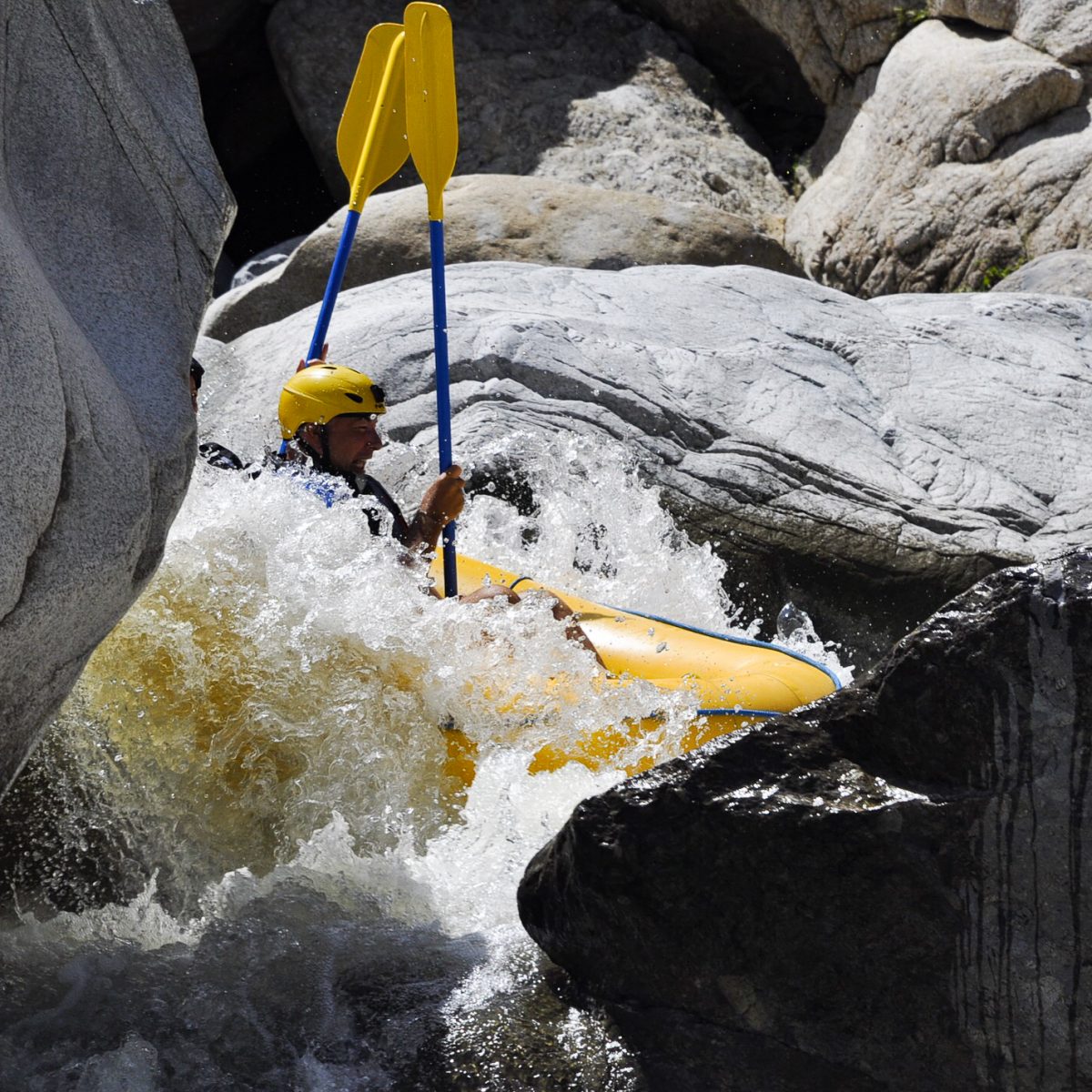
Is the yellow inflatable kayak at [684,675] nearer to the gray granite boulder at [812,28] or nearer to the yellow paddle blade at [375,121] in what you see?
the yellow paddle blade at [375,121]

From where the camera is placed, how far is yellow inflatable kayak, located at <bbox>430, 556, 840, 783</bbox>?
10.9 ft

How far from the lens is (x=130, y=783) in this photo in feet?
9.82

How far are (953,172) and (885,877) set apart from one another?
256 inches

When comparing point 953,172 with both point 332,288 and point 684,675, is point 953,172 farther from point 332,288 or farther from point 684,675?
point 684,675

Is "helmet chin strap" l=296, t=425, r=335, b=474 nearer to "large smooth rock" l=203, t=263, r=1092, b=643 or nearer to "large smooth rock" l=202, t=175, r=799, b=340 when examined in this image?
"large smooth rock" l=203, t=263, r=1092, b=643

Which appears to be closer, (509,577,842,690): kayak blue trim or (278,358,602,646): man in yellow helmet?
(509,577,842,690): kayak blue trim

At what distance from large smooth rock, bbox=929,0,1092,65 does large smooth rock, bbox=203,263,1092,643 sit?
84.6 inches

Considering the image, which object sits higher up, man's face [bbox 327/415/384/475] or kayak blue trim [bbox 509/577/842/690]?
man's face [bbox 327/415/384/475]

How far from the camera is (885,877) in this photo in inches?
76.6

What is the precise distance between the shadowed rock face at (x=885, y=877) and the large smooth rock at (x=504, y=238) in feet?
17.1

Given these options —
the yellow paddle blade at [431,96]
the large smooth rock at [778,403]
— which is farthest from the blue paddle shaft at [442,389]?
the large smooth rock at [778,403]

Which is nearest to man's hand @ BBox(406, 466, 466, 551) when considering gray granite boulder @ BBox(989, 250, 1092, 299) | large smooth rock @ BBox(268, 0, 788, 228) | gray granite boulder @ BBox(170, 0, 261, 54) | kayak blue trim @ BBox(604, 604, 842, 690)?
kayak blue trim @ BBox(604, 604, 842, 690)

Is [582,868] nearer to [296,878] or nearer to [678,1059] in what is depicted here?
[678,1059]

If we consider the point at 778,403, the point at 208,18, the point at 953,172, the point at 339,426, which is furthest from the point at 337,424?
the point at 208,18
